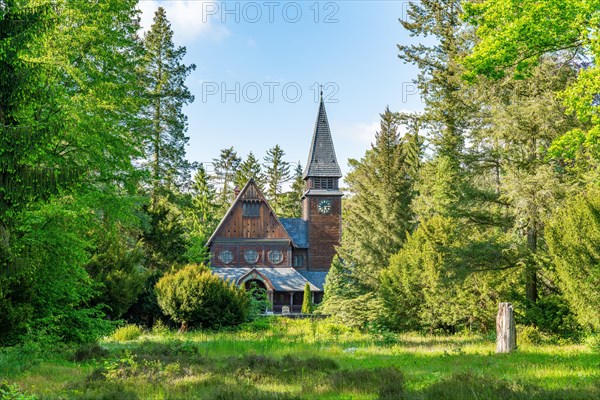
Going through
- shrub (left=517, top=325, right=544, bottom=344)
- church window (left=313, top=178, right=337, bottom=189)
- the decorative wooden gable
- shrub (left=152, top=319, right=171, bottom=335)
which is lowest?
shrub (left=152, top=319, right=171, bottom=335)

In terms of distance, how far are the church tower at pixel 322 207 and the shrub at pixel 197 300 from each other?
64.0 feet

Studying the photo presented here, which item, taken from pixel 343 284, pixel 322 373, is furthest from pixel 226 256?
pixel 322 373

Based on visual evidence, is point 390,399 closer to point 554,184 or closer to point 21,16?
point 21,16

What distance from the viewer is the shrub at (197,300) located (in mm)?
23984

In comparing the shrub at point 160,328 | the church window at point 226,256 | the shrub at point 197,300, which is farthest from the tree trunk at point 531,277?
the church window at point 226,256

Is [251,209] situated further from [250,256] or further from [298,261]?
[298,261]

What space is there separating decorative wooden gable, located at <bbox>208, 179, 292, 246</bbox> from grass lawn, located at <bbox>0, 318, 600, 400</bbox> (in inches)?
1065

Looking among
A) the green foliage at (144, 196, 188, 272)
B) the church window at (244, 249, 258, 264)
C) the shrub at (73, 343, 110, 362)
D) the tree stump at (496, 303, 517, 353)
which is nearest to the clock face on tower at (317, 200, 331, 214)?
the church window at (244, 249, 258, 264)

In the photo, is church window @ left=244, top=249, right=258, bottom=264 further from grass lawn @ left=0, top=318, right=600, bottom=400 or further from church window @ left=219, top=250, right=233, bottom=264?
grass lawn @ left=0, top=318, right=600, bottom=400

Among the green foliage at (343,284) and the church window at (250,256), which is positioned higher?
the church window at (250,256)

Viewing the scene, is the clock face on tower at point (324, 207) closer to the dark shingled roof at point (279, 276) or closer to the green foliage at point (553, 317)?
the dark shingled roof at point (279, 276)

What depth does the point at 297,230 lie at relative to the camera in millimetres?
45812

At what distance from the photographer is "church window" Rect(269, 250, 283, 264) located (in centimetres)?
4297

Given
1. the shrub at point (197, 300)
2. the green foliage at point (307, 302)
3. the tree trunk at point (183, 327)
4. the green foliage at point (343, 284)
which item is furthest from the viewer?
the green foliage at point (307, 302)
